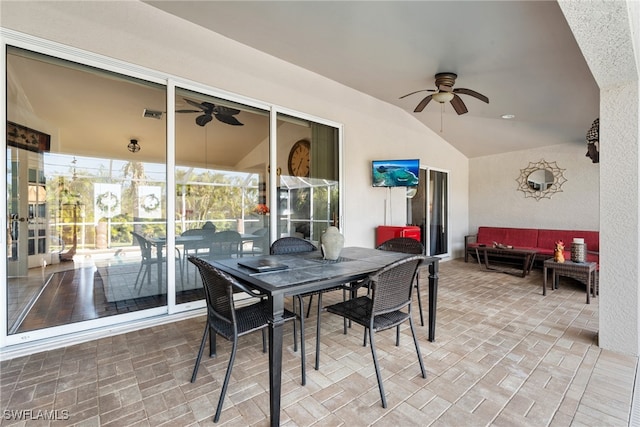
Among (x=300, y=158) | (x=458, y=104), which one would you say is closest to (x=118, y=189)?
(x=300, y=158)

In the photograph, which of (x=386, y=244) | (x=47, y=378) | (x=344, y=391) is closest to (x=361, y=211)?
(x=386, y=244)

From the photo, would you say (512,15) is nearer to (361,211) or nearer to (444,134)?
(361,211)

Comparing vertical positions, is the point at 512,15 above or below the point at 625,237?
above

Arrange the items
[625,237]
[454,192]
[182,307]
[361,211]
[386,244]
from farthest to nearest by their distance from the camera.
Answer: [454,192] < [361,211] < [386,244] < [182,307] < [625,237]

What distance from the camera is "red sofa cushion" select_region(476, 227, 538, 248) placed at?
6211mm

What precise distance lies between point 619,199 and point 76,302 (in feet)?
16.1

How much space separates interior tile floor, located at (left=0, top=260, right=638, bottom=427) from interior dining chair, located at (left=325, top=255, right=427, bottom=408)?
0.24 m

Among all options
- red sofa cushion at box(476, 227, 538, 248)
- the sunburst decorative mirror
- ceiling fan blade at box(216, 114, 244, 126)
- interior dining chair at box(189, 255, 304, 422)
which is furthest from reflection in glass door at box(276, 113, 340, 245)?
the sunburst decorative mirror

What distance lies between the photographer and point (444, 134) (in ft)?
21.0

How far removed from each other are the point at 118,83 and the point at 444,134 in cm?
578

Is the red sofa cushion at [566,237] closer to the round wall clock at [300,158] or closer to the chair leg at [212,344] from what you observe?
the round wall clock at [300,158]

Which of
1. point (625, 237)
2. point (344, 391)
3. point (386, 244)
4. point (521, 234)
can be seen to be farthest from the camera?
point (521, 234)
